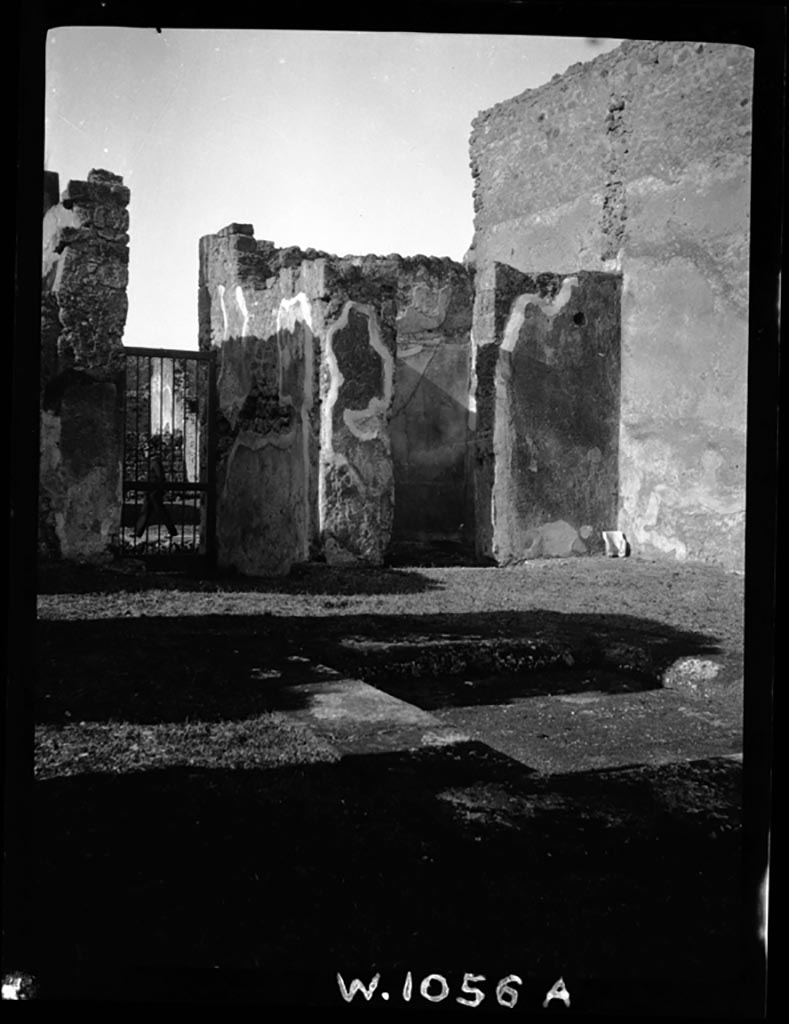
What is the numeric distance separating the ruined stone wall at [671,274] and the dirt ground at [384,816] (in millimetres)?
4315

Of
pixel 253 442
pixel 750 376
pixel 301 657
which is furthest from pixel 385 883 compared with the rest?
pixel 253 442

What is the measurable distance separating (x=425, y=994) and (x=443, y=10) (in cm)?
148

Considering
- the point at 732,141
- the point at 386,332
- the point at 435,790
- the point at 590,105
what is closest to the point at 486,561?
the point at 386,332

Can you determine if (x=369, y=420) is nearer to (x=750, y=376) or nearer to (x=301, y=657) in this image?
(x=301, y=657)

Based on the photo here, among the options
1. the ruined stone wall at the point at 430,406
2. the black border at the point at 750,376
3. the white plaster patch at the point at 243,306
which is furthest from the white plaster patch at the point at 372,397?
the black border at the point at 750,376

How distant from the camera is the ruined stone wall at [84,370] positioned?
713cm

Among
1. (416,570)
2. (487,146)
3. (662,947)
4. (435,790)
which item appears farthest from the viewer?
(487,146)

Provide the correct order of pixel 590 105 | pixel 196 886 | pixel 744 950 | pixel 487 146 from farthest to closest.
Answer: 1. pixel 487 146
2. pixel 590 105
3. pixel 196 886
4. pixel 744 950

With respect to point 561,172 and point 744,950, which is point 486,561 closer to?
point 561,172

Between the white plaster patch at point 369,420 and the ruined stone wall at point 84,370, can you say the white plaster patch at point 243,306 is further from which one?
the ruined stone wall at point 84,370

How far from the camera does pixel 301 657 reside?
4.27 m

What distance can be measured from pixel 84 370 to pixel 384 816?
5516mm

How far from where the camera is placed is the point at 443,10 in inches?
61.1

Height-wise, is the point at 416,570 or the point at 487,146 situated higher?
the point at 487,146
